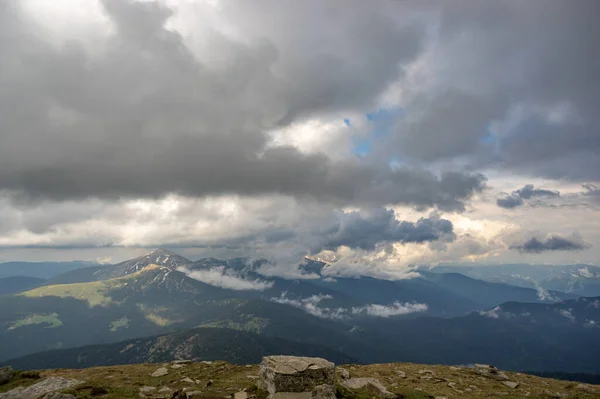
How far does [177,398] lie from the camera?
24.8 meters

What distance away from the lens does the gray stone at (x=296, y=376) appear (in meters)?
23.8

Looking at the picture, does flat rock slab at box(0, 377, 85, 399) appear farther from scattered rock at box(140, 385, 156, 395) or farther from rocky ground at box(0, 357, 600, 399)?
scattered rock at box(140, 385, 156, 395)

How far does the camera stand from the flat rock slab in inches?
1041

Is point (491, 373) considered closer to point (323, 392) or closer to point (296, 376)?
point (323, 392)

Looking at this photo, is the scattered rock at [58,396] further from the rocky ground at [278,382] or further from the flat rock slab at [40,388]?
the flat rock slab at [40,388]

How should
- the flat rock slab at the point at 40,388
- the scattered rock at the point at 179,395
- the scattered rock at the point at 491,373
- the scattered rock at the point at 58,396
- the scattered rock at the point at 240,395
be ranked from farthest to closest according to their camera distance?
the scattered rock at the point at 491,373, the flat rock slab at the point at 40,388, the scattered rock at the point at 179,395, the scattered rock at the point at 240,395, the scattered rock at the point at 58,396

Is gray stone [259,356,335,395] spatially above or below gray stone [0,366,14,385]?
above

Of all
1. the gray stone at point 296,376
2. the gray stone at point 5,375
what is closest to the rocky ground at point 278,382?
the gray stone at point 296,376

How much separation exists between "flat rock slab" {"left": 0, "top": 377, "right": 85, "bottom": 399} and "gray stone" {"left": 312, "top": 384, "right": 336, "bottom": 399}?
21.9 m

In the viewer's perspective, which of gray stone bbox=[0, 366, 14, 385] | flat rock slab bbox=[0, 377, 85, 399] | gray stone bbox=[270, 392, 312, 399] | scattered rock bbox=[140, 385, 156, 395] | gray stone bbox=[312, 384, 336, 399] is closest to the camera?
gray stone bbox=[270, 392, 312, 399]

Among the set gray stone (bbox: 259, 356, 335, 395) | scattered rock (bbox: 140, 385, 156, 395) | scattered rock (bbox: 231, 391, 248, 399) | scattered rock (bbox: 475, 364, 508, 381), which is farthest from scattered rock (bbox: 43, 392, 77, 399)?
scattered rock (bbox: 475, 364, 508, 381)

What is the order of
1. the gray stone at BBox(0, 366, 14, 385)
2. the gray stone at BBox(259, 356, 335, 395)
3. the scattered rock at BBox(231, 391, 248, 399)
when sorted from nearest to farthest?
the gray stone at BBox(259, 356, 335, 395), the scattered rock at BBox(231, 391, 248, 399), the gray stone at BBox(0, 366, 14, 385)

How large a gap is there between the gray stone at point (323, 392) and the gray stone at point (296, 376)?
1129mm

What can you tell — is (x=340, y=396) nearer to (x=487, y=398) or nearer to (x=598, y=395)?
(x=487, y=398)
